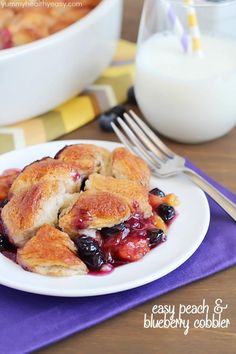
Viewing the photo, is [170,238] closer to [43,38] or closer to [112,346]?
[112,346]

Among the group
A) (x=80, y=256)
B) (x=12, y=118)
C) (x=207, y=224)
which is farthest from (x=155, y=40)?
(x=80, y=256)

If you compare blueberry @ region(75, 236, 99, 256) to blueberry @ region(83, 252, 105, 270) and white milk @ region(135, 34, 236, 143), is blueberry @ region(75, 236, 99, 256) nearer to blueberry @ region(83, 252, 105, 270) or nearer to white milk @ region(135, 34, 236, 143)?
blueberry @ region(83, 252, 105, 270)

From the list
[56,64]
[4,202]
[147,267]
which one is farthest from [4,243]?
[56,64]

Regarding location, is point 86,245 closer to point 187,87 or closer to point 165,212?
point 165,212

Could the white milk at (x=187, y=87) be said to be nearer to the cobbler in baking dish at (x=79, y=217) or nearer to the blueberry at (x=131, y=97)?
the blueberry at (x=131, y=97)

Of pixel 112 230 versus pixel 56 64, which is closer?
pixel 112 230

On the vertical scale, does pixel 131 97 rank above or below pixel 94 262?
below
